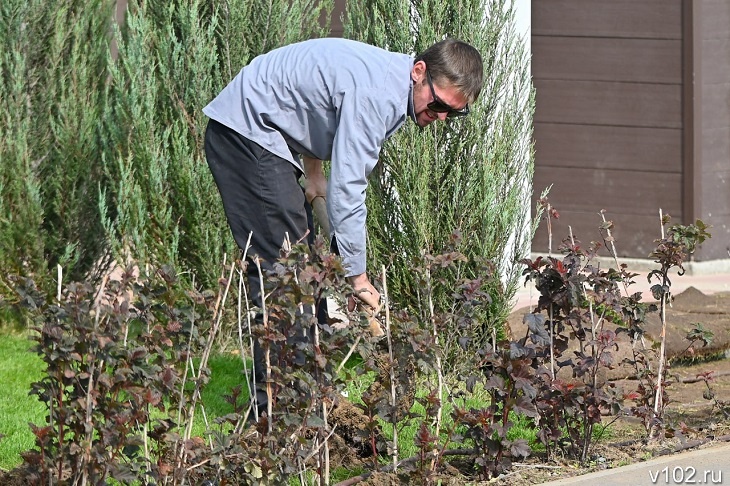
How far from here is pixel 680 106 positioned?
922cm

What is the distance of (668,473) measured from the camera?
4.41 m

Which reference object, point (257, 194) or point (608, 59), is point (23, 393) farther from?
point (608, 59)

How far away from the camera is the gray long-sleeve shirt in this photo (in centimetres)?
436

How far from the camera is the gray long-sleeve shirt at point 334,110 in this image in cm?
436

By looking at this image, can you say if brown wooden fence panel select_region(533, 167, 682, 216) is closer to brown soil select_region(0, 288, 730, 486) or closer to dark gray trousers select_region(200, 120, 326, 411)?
brown soil select_region(0, 288, 730, 486)

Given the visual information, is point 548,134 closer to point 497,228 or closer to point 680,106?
point 680,106

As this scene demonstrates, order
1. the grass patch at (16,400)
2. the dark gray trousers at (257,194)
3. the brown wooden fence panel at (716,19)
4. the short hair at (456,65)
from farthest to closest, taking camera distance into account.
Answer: the brown wooden fence panel at (716,19), the grass patch at (16,400), the dark gray trousers at (257,194), the short hair at (456,65)

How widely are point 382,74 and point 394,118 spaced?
6.9 inches

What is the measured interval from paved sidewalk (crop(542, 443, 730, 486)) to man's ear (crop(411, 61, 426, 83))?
5.28 feet

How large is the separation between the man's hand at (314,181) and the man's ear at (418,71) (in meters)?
0.82

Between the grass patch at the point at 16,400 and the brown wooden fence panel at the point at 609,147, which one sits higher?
the brown wooden fence panel at the point at 609,147

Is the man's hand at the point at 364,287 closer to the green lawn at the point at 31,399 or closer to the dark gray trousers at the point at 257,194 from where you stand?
the dark gray trousers at the point at 257,194

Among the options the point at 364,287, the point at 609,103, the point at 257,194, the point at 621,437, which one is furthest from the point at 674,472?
the point at 609,103

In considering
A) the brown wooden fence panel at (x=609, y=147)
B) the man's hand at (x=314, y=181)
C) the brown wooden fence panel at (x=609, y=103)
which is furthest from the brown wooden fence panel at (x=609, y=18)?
the man's hand at (x=314, y=181)
